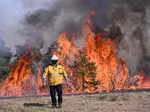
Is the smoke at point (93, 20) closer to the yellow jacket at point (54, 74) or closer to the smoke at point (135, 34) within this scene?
the smoke at point (135, 34)

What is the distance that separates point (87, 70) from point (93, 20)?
3.20m

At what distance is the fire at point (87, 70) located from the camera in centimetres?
1241

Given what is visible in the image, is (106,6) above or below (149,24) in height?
above

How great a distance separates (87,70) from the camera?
13312 millimetres

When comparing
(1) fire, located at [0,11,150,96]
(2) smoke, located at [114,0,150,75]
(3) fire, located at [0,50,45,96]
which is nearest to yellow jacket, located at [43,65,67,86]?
(1) fire, located at [0,11,150,96]

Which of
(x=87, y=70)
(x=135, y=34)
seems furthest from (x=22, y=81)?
(x=135, y=34)

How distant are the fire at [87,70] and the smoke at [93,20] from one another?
51 cm

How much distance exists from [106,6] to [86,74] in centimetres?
440

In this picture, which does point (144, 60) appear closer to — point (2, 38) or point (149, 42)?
point (149, 42)

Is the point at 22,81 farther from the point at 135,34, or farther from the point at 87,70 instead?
the point at 135,34

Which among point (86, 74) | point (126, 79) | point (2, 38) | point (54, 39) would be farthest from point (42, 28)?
point (126, 79)

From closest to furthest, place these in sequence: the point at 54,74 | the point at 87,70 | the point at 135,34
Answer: the point at 54,74 → the point at 87,70 → the point at 135,34

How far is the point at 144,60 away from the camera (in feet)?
46.3

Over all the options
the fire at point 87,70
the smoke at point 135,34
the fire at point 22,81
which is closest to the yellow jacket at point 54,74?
the fire at point 87,70
